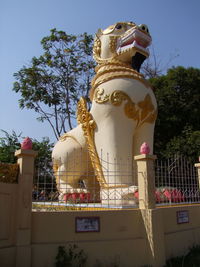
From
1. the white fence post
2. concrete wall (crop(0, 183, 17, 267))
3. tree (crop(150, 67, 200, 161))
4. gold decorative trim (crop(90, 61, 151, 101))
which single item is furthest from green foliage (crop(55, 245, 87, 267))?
tree (crop(150, 67, 200, 161))

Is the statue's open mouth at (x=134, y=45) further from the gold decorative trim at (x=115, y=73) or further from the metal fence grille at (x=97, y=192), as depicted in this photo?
the metal fence grille at (x=97, y=192)

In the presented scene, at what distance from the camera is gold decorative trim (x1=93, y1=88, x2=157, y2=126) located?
5.73 m

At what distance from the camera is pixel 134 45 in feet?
20.0

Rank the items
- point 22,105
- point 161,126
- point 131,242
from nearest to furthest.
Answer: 1. point 131,242
2. point 161,126
3. point 22,105

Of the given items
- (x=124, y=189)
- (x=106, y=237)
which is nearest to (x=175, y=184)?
(x=124, y=189)

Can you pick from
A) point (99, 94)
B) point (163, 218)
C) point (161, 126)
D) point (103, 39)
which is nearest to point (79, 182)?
point (99, 94)

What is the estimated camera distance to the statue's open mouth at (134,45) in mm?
6152

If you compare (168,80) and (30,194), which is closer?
(30,194)

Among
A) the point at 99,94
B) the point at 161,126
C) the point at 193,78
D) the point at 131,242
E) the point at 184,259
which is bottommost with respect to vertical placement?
the point at 184,259

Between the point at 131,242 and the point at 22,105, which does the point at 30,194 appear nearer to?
the point at 131,242

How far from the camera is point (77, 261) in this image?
3803 millimetres

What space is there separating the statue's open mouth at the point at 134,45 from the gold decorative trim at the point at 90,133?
4.82 feet

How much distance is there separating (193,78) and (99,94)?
7609 millimetres

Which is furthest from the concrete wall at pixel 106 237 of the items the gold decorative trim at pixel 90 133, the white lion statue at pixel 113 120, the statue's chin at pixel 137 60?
the statue's chin at pixel 137 60
